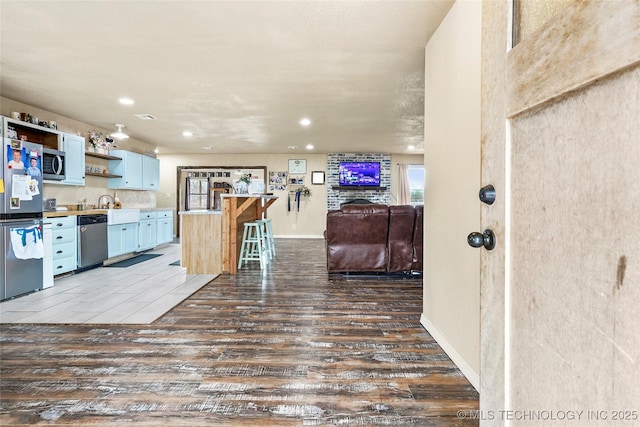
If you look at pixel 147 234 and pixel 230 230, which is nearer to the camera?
pixel 230 230

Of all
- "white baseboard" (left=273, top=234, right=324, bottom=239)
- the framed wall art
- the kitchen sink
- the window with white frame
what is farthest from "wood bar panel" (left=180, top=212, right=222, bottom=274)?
the window with white frame

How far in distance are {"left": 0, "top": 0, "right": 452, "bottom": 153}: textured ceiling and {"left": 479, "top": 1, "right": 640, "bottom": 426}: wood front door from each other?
6.00ft

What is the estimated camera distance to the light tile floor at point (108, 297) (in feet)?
8.70

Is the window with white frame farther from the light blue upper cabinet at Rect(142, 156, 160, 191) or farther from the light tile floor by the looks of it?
the light blue upper cabinet at Rect(142, 156, 160, 191)

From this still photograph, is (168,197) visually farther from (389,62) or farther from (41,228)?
(389,62)

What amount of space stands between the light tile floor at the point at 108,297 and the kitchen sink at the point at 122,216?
33.6 inches

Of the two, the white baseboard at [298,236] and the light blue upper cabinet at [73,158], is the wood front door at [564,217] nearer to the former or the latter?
the light blue upper cabinet at [73,158]

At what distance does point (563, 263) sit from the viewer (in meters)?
0.57

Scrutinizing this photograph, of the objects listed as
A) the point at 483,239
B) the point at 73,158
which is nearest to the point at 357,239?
the point at 483,239

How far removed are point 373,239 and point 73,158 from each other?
4586mm

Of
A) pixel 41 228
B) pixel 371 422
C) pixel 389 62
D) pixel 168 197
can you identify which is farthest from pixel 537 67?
pixel 168 197

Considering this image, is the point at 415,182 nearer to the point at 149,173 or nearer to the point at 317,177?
the point at 317,177

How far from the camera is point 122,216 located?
5.31m

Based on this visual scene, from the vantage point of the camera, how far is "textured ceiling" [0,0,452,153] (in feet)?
7.20
